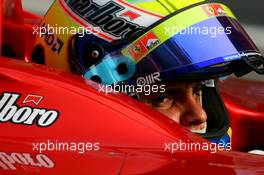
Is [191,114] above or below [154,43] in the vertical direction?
below

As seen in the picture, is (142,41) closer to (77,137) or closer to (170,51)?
(170,51)

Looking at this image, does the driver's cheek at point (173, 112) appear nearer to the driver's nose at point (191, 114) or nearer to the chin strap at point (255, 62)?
the driver's nose at point (191, 114)

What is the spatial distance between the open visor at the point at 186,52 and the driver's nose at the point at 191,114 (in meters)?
0.16

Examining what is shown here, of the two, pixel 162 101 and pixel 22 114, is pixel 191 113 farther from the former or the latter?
pixel 22 114

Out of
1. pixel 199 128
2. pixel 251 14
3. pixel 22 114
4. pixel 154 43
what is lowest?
pixel 199 128

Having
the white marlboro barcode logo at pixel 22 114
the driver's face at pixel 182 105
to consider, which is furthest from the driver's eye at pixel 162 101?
the white marlboro barcode logo at pixel 22 114

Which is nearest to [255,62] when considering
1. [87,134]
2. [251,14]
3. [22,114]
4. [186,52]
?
[186,52]

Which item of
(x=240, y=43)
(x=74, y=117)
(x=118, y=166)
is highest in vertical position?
(x=240, y=43)

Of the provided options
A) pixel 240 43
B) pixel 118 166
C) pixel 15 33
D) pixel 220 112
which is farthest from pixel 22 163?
pixel 15 33

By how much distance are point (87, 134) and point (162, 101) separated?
0.44 meters

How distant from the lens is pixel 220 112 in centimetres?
204

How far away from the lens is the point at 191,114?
1.85 meters

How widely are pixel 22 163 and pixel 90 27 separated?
556 mm

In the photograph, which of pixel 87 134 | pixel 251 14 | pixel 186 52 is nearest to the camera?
pixel 87 134
